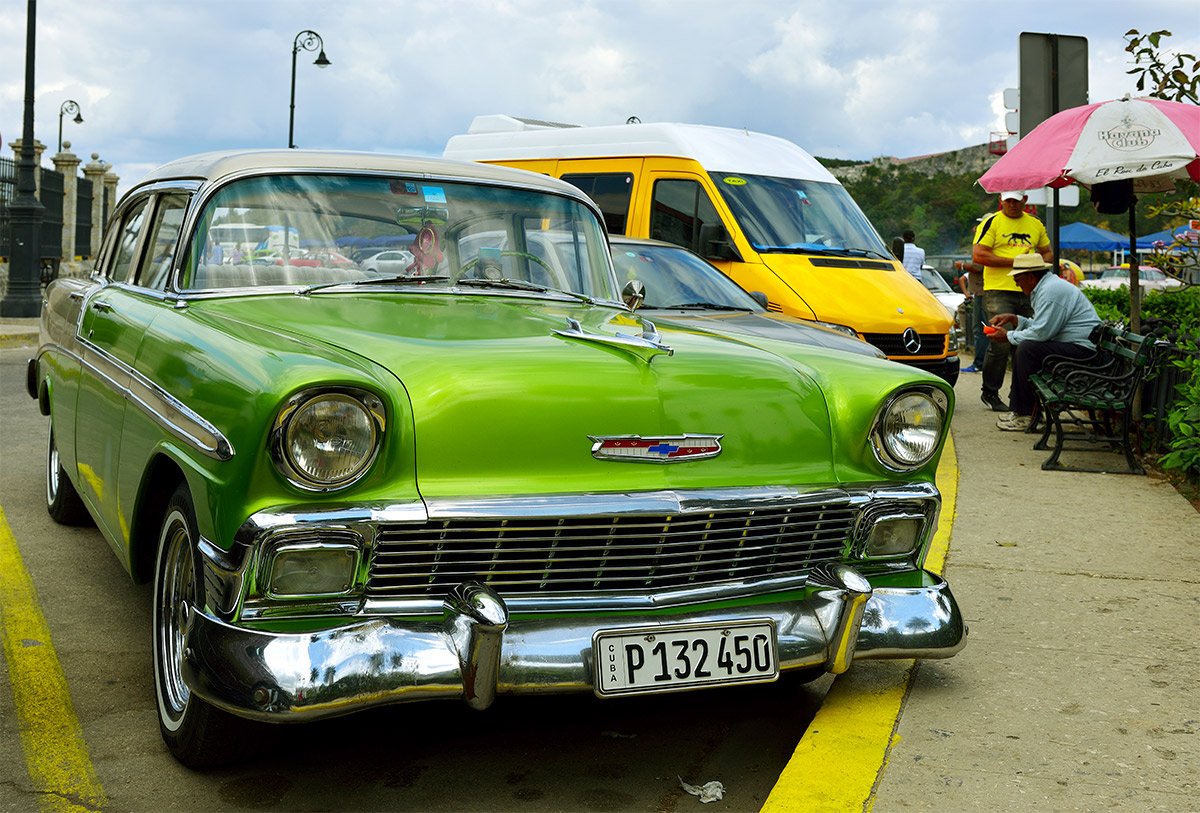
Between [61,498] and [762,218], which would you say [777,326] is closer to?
[762,218]

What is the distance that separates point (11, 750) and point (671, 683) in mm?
1842

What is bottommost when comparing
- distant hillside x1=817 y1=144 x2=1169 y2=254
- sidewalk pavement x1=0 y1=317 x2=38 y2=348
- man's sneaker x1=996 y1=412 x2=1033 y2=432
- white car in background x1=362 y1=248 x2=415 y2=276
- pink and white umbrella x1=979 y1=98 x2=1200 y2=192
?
man's sneaker x1=996 y1=412 x2=1033 y2=432

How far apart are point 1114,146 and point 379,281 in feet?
21.0

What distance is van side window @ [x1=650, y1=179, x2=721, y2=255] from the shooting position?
35.1ft

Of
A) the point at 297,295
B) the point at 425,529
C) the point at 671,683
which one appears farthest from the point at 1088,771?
the point at 297,295

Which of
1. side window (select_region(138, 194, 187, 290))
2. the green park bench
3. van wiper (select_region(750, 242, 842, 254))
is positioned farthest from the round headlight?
van wiper (select_region(750, 242, 842, 254))

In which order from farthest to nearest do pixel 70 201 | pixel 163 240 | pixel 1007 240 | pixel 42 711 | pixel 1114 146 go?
pixel 70 201
pixel 1007 240
pixel 1114 146
pixel 163 240
pixel 42 711

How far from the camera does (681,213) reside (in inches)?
430

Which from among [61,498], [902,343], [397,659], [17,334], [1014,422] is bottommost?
[61,498]

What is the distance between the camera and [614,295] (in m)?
5.17

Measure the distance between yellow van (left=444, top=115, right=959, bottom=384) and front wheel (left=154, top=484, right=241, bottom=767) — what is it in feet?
20.5

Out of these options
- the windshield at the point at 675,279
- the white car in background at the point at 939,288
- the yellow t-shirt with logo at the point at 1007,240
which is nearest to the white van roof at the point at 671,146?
the yellow t-shirt with logo at the point at 1007,240

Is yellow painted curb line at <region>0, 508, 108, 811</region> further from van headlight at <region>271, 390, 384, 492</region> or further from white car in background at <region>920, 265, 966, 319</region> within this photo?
white car in background at <region>920, 265, 966, 319</region>

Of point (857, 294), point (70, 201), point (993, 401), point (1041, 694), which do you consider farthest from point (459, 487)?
point (70, 201)
